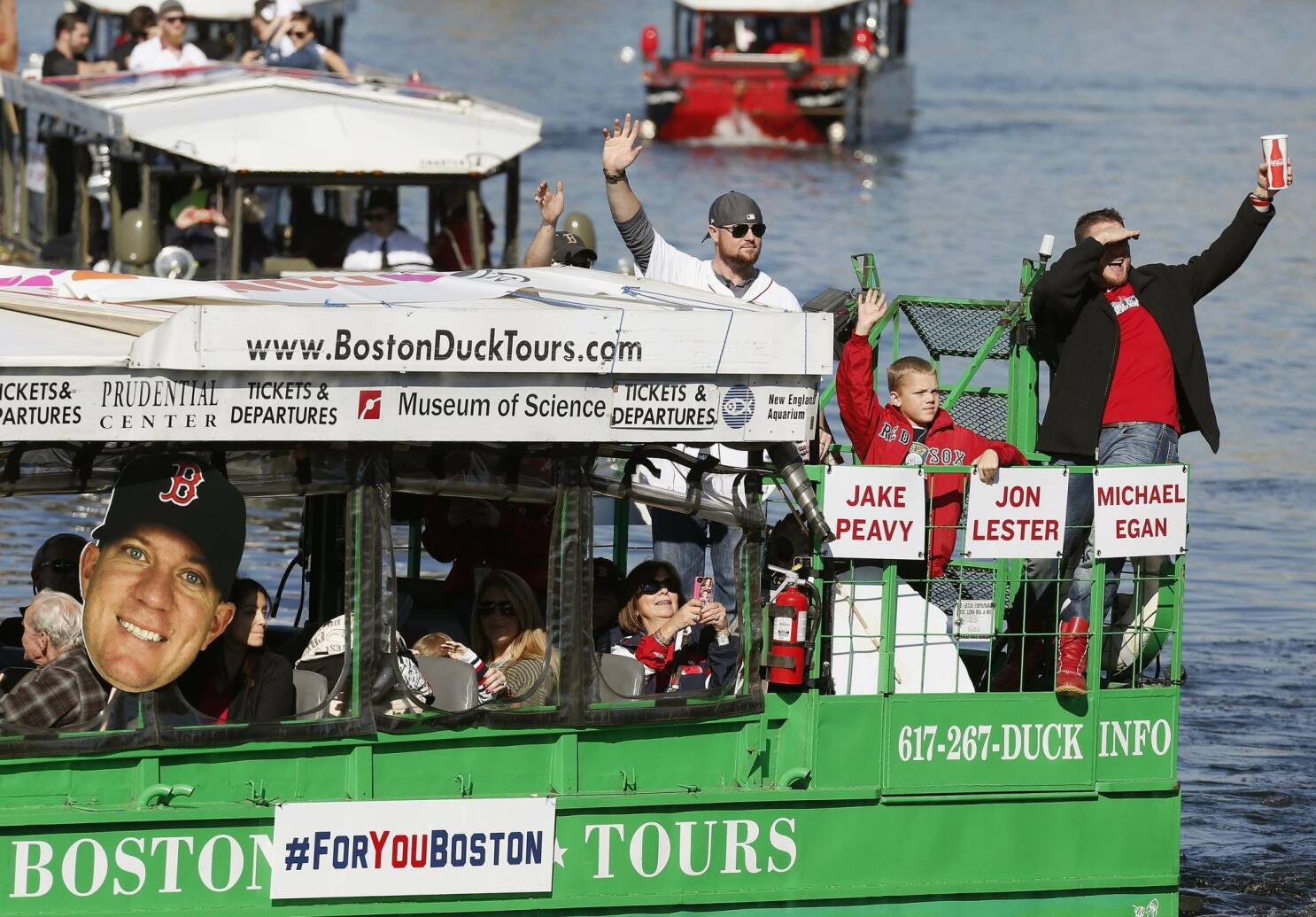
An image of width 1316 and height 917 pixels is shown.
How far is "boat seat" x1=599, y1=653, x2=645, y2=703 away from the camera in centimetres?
754

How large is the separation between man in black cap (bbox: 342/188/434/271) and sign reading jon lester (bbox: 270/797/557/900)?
10.7 m

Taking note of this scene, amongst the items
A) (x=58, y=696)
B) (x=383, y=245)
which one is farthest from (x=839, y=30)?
(x=58, y=696)

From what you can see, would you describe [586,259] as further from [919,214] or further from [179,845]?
[919,214]

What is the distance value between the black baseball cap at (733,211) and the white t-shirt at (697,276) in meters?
0.19

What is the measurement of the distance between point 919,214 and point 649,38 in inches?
305

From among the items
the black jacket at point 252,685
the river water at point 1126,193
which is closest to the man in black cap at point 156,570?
the black jacket at point 252,685

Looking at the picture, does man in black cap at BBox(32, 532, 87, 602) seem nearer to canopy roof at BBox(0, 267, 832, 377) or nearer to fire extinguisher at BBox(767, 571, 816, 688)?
canopy roof at BBox(0, 267, 832, 377)

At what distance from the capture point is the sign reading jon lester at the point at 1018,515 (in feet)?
26.0

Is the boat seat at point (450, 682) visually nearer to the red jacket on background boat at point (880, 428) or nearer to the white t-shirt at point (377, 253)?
the red jacket on background boat at point (880, 428)

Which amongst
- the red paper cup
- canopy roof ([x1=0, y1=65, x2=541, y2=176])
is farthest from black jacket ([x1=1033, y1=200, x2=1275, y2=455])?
canopy roof ([x1=0, y1=65, x2=541, y2=176])

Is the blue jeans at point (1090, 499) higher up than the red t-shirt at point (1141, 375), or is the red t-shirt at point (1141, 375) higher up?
the red t-shirt at point (1141, 375)

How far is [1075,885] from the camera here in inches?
320

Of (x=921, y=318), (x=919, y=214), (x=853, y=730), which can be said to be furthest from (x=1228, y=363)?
(x=853, y=730)

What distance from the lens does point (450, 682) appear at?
24.4 ft
